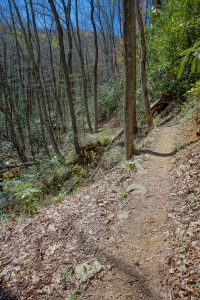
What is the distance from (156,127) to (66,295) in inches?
243

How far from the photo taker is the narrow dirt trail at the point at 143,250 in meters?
2.48

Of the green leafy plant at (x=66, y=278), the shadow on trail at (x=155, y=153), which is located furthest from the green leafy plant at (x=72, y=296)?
the shadow on trail at (x=155, y=153)

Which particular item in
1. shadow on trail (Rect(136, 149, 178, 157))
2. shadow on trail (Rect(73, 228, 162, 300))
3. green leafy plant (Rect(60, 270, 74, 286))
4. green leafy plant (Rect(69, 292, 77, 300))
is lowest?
green leafy plant (Rect(69, 292, 77, 300))

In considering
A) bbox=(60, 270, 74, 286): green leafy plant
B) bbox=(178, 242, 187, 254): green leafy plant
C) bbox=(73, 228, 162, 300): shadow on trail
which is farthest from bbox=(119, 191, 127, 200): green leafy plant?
bbox=(60, 270, 74, 286): green leafy plant

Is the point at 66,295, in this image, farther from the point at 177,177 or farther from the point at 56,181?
the point at 56,181

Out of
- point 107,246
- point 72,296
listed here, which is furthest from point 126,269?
point 72,296

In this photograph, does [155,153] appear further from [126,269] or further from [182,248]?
[126,269]

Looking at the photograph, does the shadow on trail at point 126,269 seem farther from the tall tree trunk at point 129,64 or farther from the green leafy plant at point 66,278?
the tall tree trunk at point 129,64

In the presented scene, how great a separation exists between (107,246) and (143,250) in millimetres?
520

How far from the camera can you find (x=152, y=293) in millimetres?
2379

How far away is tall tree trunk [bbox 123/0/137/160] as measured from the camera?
480 cm

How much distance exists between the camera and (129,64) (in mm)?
5191

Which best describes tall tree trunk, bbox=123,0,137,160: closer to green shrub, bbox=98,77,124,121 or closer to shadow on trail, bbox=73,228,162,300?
shadow on trail, bbox=73,228,162,300

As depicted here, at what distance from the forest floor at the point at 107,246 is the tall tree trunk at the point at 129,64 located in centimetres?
129
